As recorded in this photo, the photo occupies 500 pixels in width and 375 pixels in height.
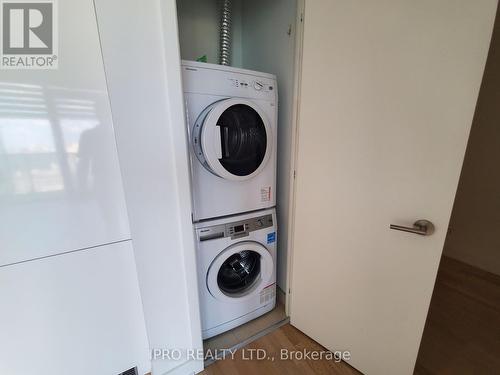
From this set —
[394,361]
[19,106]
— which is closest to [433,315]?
[394,361]

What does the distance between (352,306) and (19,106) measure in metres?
1.70

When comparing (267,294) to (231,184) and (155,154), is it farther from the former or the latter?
(155,154)

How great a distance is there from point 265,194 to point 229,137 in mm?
454

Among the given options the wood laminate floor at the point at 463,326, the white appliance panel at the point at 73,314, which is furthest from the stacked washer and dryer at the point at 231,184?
the wood laminate floor at the point at 463,326

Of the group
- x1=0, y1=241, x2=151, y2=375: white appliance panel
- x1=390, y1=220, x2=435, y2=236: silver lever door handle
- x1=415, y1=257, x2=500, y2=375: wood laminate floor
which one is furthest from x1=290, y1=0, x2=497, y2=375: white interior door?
x1=0, y1=241, x2=151, y2=375: white appliance panel

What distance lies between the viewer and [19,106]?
2.44ft

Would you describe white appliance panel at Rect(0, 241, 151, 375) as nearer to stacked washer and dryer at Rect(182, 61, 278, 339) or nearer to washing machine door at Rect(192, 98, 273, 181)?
stacked washer and dryer at Rect(182, 61, 278, 339)

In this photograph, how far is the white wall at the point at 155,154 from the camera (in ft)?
2.63

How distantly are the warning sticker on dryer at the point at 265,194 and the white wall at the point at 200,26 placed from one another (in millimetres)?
1276

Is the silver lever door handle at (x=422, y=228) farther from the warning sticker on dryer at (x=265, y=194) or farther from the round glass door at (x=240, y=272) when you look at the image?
the round glass door at (x=240, y=272)

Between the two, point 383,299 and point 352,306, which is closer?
point 383,299

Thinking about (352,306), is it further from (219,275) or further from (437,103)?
(437,103)

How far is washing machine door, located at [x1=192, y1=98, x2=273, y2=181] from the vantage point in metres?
1.13

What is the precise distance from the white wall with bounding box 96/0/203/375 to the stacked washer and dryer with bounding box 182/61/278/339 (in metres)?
0.20
